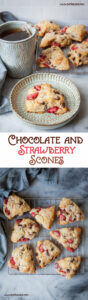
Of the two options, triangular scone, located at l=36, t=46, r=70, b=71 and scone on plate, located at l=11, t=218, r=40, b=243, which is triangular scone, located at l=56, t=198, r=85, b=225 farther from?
triangular scone, located at l=36, t=46, r=70, b=71

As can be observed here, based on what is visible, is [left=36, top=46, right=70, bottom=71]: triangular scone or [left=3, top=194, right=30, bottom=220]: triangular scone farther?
[left=3, top=194, right=30, bottom=220]: triangular scone

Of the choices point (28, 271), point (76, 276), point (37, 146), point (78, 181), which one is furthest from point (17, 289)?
point (37, 146)

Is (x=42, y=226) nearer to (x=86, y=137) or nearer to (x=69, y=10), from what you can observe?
(x=86, y=137)

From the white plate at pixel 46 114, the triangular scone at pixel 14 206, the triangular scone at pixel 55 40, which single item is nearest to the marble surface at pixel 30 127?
the white plate at pixel 46 114

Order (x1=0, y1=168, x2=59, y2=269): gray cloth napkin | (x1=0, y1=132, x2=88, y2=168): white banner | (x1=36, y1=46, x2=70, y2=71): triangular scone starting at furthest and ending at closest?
1. (x1=0, y1=168, x2=59, y2=269): gray cloth napkin
2. (x1=36, y1=46, x2=70, y2=71): triangular scone
3. (x1=0, y1=132, x2=88, y2=168): white banner

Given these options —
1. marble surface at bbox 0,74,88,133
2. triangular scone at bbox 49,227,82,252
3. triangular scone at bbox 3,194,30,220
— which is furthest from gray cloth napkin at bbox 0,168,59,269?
marble surface at bbox 0,74,88,133

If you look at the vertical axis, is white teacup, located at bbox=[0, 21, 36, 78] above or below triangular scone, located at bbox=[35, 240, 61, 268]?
above
